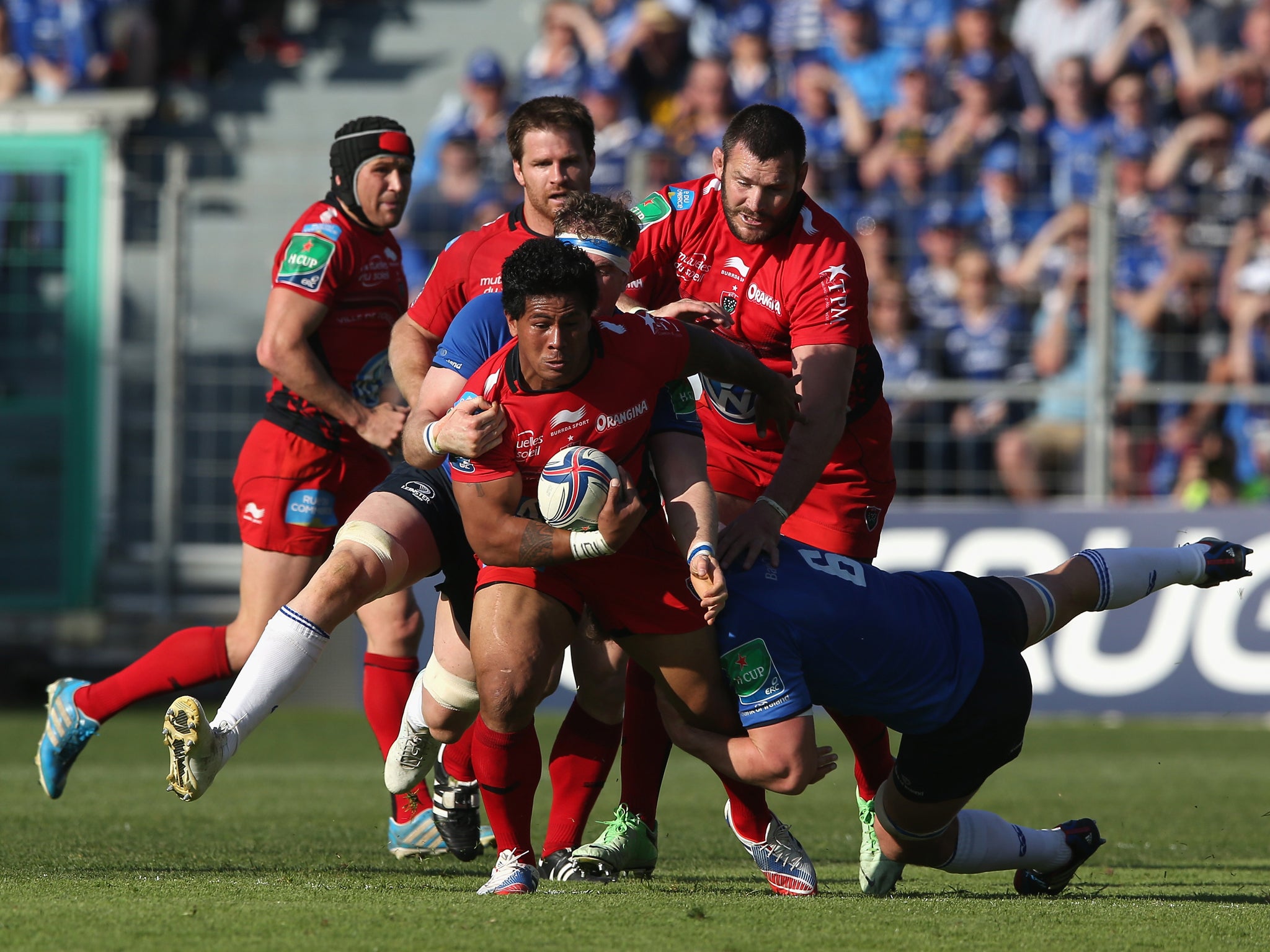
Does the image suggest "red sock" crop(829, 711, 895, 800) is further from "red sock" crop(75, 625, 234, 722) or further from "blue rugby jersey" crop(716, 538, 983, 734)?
"red sock" crop(75, 625, 234, 722)

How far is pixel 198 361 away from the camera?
40.9 feet

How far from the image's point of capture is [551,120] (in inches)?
228

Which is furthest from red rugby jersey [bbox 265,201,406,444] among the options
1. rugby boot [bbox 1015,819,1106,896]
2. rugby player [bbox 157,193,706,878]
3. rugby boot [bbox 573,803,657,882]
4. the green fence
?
the green fence

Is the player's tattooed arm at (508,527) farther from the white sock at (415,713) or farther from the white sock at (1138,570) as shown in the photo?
the white sock at (1138,570)

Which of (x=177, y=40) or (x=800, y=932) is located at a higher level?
(x=177, y=40)

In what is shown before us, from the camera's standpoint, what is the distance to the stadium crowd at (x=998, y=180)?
11789 millimetres

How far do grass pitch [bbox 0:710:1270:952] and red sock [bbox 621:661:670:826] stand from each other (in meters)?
0.28

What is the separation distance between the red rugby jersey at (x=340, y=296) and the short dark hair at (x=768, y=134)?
1.62 meters

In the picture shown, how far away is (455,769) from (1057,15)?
36.8ft

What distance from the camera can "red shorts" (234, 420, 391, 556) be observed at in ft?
21.1

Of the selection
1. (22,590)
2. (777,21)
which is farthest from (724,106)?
(22,590)

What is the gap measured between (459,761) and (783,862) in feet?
4.58

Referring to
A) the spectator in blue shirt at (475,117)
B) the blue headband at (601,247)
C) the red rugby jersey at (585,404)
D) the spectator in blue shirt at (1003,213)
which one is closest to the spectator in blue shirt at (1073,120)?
the spectator in blue shirt at (1003,213)

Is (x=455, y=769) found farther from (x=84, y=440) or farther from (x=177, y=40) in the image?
→ (x=177, y=40)
